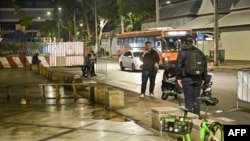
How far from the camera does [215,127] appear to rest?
230 inches

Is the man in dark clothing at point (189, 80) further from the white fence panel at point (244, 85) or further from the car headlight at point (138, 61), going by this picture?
the car headlight at point (138, 61)

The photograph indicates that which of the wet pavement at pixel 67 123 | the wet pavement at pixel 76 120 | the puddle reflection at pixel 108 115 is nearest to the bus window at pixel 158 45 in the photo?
the wet pavement at pixel 76 120

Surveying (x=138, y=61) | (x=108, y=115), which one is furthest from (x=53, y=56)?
(x=108, y=115)

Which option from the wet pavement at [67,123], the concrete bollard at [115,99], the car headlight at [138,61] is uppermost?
the car headlight at [138,61]

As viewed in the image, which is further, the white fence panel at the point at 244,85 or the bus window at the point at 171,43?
the bus window at the point at 171,43

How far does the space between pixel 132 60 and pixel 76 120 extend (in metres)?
19.0

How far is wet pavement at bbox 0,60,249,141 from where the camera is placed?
347 inches

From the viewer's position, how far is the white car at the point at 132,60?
29.0m

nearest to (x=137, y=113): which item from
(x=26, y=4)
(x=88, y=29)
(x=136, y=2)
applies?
(x=136, y=2)

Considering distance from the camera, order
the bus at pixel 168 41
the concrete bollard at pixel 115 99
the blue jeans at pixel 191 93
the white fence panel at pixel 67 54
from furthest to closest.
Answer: the white fence panel at pixel 67 54
the bus at pixel 168 41
the concrete bollard at pixel 115 99
the blue jeans at pixel 191 93

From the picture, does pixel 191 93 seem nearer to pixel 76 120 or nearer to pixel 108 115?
pixel 108 115

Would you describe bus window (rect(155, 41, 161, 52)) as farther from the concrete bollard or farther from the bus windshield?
the concrete bollard

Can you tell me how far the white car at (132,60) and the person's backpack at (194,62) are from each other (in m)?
19.8

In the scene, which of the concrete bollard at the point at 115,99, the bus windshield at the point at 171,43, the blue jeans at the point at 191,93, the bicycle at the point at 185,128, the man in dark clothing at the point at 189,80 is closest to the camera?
the bicycle at the point at 185,128
